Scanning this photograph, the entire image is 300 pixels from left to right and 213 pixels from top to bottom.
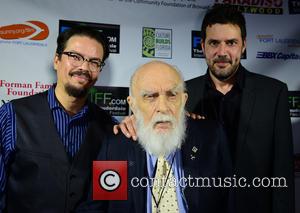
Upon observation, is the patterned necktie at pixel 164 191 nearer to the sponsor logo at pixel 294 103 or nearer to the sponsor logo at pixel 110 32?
the sponsor logo at pixel 110 32

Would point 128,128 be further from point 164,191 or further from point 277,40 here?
point 277,40

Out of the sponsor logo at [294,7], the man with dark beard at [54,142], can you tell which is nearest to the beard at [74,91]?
the man with dark beard at [54,142]

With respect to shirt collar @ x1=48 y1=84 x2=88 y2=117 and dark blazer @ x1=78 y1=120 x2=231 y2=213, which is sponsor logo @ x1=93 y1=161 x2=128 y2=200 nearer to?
dark blazer @ x1=78 y1=120 x2=231 y2=213

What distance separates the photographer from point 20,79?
1938 millimetres

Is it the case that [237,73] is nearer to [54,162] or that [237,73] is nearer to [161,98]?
[161,98]

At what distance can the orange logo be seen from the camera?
75.9 inches

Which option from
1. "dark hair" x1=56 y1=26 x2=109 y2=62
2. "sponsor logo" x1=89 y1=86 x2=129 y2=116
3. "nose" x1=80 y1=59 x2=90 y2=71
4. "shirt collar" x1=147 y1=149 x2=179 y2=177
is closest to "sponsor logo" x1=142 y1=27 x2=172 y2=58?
"sponsor logo" x1=89 y1=86 x2=129 y2=116

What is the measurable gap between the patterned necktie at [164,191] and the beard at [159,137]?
84 mm

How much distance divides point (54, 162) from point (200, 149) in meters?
0.74

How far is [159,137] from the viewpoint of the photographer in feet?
5.35

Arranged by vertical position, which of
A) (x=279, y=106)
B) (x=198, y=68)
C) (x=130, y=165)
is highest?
(x=198, y=68)

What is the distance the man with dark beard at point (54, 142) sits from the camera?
1615mm

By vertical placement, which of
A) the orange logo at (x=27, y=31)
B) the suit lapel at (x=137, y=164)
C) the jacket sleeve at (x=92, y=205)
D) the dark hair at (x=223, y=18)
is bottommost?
the jacket sleeve at (x=92, y=205)

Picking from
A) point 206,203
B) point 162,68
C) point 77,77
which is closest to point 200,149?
point 206,203
